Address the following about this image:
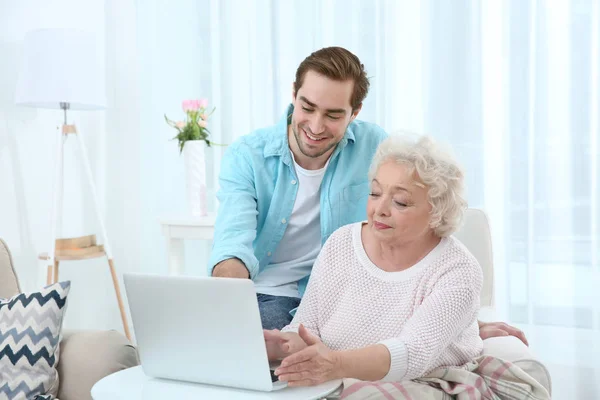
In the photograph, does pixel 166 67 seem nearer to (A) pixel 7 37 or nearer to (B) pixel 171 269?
(A) pixel 7 37

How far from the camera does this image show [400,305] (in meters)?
1.62

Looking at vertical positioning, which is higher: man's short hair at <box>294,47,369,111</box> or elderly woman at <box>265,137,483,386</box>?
man's short hair at <box>294,47,369,111</box>

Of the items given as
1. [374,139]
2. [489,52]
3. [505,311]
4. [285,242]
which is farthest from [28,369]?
[489,52]

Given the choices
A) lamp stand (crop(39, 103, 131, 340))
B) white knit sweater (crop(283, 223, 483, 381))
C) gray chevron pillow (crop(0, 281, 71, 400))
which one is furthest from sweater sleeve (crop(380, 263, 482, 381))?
lamp stand (crop(39, 103, 131, 340))

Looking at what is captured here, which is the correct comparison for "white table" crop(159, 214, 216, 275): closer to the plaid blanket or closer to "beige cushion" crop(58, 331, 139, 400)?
"beige cushion" crop(58, 331, 139, 400)

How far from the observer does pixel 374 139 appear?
221 cm

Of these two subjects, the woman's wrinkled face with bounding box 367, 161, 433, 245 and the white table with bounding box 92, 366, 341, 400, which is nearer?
the white table with bounding box 92, 366, 341, 400

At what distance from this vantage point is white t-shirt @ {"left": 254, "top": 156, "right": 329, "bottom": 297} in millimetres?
2143

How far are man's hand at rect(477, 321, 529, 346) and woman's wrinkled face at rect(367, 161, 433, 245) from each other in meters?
0.35

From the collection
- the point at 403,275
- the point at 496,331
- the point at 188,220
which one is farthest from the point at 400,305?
the point at 188,220

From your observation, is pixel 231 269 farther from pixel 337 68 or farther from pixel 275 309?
pixel 337 68

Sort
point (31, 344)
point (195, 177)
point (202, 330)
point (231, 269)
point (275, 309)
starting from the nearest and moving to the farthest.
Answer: point (202, 330)
point (31, 344)
point (231, 269)
point (275, 309)
point (195, 177)

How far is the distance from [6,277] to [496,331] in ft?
4.29

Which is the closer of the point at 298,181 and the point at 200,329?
the point at 200,329
